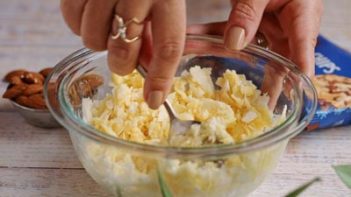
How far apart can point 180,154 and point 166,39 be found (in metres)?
0.11

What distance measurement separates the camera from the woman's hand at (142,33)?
0.54 meters

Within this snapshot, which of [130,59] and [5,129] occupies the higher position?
[130,59]

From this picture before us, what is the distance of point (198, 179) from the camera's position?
1.90 ft

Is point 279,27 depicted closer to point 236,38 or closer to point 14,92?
point 236,38

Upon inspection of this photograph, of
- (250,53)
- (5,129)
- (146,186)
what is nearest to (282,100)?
(250,53)

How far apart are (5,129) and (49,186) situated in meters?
0.15

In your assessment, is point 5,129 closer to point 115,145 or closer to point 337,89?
point 115,145

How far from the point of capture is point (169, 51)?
553 millimetres

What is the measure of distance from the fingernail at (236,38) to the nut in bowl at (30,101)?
276mm

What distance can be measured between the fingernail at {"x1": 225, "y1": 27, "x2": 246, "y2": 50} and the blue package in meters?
0.17

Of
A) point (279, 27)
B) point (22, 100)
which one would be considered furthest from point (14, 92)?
point (279, 27)

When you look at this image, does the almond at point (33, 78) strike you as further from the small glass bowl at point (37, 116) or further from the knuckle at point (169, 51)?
the knuckle at point (169, 51)

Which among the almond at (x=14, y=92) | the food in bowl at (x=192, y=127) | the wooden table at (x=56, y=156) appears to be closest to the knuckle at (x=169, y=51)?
the food in bowl at (x=192, y=127)

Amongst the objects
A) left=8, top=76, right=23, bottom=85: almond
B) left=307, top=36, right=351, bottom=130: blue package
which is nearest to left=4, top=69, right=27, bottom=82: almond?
left=8, top=76, right=23, bottom=85: almond
